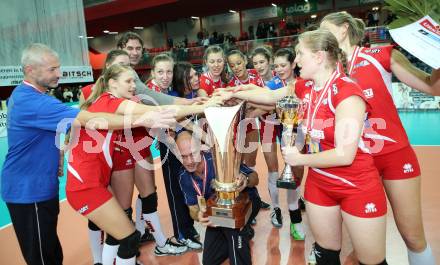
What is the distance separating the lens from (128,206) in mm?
3094

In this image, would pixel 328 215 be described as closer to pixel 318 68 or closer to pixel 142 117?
pixel 318 68

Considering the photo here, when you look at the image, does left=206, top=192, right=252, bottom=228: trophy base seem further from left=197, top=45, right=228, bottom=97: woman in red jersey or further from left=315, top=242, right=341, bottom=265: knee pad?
left=197, top=45, right=228, bottom=97: woman in red jersey

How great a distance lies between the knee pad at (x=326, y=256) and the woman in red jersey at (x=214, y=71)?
2423 mm

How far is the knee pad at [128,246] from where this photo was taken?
2.52 meters

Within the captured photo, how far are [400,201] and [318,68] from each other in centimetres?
102

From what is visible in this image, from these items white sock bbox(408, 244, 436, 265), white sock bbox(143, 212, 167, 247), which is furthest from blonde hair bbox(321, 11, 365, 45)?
white sock bbox(143, 212, 167, 247)

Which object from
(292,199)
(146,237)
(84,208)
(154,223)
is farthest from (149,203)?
(292,199)

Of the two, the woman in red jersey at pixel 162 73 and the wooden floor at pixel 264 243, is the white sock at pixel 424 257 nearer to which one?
the wooden floor at pixel 264 243

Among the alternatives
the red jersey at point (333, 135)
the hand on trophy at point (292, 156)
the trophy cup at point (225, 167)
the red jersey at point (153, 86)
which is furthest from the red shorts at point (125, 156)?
the red jersey at point (333, 135)

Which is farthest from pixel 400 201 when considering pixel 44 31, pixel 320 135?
pixel 44 31

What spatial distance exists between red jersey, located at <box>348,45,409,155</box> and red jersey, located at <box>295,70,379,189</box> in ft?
1.00

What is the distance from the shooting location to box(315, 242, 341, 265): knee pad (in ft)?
6.65

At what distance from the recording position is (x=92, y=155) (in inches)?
98.6

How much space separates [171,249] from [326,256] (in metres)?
1.84
